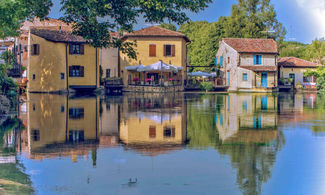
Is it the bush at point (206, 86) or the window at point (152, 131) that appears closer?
the window at point (152, 131)

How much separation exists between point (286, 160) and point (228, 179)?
2.05 meters

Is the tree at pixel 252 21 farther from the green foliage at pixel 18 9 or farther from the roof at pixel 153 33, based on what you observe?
the green foliage at pixel 18 9

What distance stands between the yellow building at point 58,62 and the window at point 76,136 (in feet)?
91.1

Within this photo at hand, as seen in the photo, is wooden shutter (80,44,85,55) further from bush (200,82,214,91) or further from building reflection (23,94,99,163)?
building reflection (23,94,99,163)

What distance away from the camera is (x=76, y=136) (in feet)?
37.4

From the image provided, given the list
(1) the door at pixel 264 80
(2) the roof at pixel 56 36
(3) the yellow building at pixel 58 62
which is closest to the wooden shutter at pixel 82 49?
(3) the yellow building at pixel 58 62

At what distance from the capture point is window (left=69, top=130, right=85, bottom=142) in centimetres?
1084

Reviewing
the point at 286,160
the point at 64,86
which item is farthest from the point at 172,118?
the point at 64,86

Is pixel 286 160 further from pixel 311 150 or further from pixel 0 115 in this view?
A: pixel 0 115

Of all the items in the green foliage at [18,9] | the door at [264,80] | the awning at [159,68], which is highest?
the green foliage at [18,9]

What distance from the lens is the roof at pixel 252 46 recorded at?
4938 cm

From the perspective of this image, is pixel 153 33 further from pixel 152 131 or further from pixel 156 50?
pixel 152 131

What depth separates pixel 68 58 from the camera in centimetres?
3981

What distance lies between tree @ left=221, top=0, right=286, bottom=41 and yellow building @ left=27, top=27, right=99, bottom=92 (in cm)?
2502
